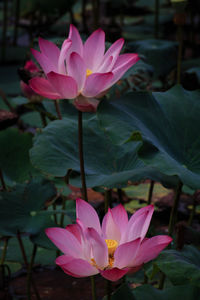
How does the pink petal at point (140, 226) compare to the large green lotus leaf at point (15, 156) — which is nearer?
the pink petal at point (140, 226)

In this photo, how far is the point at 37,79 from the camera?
744 mm

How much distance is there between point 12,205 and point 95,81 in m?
0.44

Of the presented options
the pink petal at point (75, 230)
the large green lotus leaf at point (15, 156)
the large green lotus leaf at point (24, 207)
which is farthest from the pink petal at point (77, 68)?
the large green lotus leaf at point (15, 156)

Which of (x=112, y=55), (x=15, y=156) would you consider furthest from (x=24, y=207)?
(x=112, y=55)

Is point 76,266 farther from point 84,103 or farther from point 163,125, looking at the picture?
point 163,125

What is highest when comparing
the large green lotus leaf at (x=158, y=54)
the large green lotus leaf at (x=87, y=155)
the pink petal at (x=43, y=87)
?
the pink petal at (x=43, y=87)

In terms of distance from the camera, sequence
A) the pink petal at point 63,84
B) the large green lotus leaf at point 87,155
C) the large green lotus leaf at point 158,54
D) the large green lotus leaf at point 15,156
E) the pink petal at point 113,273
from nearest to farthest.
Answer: the pink petal at point 113,273 → the pink petal at point 63,84 → the large green lotus leaf at point 87,155 → the large green lotus leaf at point 15,156 → the large green lotus leaf at point 158,54

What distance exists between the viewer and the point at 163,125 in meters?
0.93

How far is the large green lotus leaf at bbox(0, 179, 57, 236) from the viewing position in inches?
39.4

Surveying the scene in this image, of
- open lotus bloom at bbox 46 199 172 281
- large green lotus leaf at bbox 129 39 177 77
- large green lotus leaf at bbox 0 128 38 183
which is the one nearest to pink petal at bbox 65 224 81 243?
open lotus bloom at bbox 46 199 172 281

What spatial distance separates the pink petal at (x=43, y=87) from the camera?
0.74 metres

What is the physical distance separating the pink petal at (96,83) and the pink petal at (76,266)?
263 millimetres

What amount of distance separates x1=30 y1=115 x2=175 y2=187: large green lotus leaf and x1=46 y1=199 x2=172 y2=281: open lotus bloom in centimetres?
26

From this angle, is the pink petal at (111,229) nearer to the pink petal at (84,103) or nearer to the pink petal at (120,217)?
the pink petal at (120,217)
